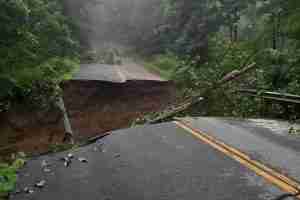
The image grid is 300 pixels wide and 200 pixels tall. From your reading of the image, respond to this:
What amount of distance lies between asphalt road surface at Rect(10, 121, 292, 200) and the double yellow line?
0.45 ft

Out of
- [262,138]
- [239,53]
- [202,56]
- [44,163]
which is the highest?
[202,56]

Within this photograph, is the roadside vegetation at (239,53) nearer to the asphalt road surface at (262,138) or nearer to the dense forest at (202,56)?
the dense forest at (202,56)

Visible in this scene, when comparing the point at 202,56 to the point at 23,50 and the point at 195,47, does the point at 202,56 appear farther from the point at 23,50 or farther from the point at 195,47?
the point at 23,50

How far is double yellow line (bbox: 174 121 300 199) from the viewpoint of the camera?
191 inches

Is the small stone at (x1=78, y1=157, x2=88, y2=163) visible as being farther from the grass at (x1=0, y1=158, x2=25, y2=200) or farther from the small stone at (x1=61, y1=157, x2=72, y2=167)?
the grass at (x1=0, y1=158, x2=25, y2=200)

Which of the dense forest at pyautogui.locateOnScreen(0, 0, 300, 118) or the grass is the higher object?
the dense forest at pyautogui.locateOnScreen(0, 0, 300, 118)

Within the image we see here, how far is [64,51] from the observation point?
2289 centimetres

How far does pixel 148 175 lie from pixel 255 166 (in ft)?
5.92

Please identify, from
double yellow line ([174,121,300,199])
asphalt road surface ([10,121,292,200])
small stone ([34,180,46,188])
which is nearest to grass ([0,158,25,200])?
Answer: asphalt road surface ([10,121,292,200])

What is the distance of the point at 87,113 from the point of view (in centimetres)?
1838

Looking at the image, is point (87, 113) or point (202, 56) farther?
point (202, 56)

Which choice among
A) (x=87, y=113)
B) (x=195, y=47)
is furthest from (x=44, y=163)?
(x=195, y=47)

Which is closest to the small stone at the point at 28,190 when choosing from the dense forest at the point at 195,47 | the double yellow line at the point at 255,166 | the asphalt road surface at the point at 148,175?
the asphalt road surface at the point at 148,175

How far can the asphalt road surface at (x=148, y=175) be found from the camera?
4.89 meters
